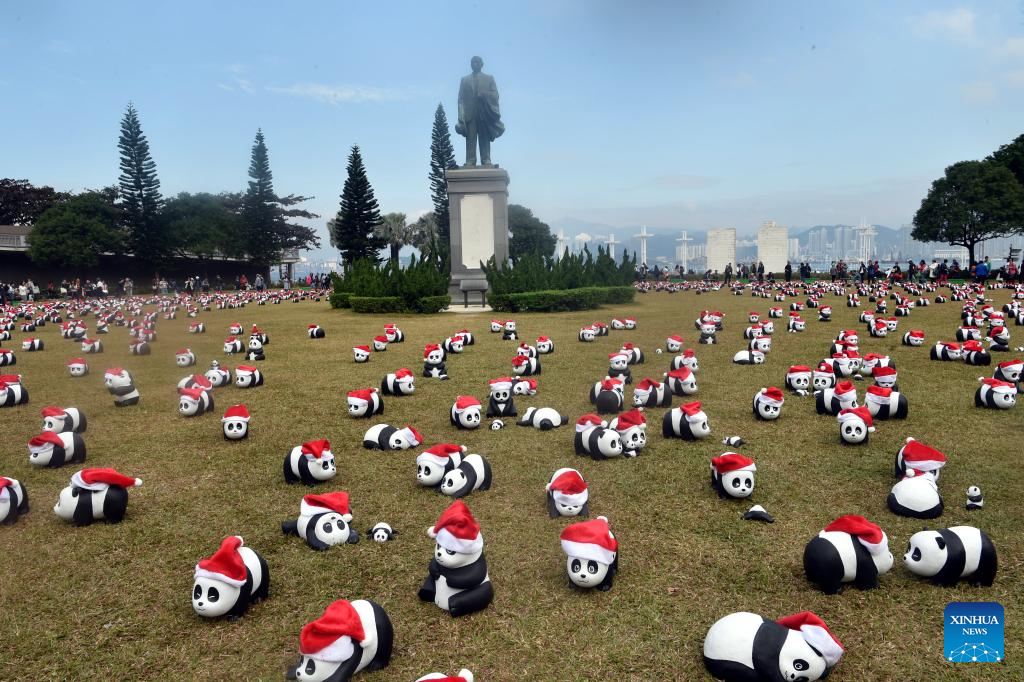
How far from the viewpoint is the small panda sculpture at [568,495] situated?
5.40 meters

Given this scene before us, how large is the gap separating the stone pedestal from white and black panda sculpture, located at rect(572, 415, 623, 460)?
2067 cm

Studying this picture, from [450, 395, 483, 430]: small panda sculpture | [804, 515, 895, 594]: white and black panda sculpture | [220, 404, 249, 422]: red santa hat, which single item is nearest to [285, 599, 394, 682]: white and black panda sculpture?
[804, 515, 895, 594]: white and black panda sculpture

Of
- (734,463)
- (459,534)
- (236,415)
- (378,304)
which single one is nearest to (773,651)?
(459,534)

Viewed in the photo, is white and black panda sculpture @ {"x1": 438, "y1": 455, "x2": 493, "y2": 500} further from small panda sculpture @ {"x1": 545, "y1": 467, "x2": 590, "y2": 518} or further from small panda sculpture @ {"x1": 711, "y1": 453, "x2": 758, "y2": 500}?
small panda sculpture @ {"x1": 711, "y1": 453, "x2": 758, "y2": 500}

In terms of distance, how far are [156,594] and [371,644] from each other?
1.85 m

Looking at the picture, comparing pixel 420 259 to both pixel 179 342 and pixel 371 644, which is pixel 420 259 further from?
pixel 371 644

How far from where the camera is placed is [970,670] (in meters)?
3.53

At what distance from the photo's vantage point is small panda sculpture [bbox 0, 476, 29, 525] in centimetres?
546

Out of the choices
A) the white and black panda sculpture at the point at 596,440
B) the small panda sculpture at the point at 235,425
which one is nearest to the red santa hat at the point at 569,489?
the white and black panda sculpture at the point at 596,440

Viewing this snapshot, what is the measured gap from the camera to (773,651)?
11.0 feet

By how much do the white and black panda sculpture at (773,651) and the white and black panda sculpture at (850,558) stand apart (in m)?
0.82

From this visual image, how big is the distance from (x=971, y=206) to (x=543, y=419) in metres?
54.4

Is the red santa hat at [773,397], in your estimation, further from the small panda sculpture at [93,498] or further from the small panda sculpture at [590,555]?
the small panda sculpture at [93,498]

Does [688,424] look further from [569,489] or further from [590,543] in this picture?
[590,543]
